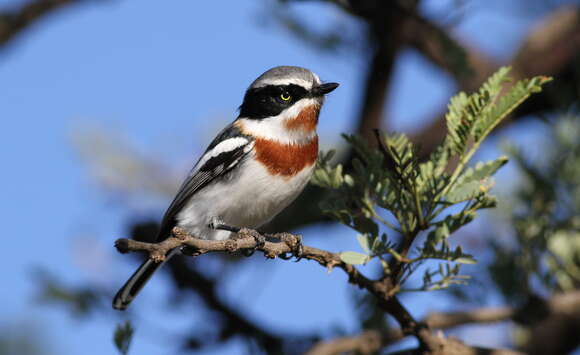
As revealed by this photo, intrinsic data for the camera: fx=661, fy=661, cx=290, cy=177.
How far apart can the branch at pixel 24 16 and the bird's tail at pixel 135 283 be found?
244 centimetres

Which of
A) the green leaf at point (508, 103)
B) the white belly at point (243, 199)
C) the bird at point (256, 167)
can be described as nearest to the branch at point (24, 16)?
the bird at point (256, 167)

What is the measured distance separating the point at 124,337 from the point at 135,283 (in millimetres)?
1264

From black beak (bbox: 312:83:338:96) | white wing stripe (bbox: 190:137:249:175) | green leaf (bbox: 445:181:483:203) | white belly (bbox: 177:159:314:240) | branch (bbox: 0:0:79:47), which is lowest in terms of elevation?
green leaf (bbox: 445:181:483:203)

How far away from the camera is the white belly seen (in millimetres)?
3969

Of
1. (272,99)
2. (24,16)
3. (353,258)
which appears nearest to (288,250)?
(353,258)

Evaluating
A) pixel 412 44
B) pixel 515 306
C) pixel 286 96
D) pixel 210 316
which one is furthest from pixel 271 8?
pixel 515 306

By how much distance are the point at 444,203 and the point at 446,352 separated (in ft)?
2.21

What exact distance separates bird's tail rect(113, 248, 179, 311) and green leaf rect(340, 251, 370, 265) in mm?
1588

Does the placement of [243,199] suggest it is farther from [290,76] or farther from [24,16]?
[24,16]

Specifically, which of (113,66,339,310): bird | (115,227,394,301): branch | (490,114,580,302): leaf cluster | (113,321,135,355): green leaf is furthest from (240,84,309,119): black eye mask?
(113,321,135,355): green leaf

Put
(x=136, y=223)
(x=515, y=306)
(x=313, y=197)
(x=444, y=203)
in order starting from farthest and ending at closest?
(x=313, y=197)
(x=136, y=223)
(x=515, y=306)
(x=444, y=203)

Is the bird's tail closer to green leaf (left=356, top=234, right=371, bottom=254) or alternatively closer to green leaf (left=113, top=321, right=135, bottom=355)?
green leaf (left=113, top=321, right=135, bottom=355)

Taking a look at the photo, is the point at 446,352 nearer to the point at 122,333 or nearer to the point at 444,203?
the point at 444,203

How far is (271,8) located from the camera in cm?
487
